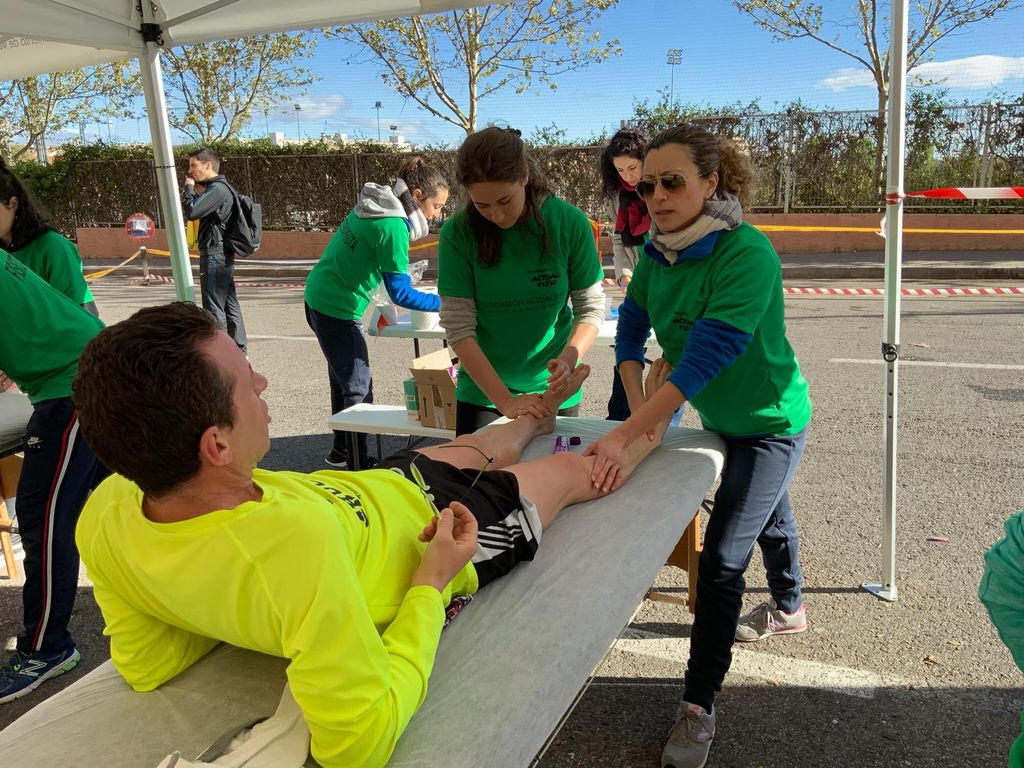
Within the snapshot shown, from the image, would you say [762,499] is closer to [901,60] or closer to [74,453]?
[901,60]

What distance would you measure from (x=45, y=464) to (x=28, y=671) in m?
0.68

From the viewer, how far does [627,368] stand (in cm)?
244

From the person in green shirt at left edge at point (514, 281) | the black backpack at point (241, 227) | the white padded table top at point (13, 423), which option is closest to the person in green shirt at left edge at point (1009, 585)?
the person in green shirt at left edge at point (514, 281)

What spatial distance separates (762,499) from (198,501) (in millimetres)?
1423

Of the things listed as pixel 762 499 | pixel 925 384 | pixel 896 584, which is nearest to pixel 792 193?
pixel 925 384

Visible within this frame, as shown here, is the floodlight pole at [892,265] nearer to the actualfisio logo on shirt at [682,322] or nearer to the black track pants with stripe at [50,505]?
the actualfisio logo on shirt at [682,322]

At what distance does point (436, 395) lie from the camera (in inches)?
138

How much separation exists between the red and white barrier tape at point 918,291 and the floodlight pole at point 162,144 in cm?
743

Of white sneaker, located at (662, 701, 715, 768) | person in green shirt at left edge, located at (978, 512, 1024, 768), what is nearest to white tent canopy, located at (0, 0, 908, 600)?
white sneaker, located at (662, 701, 715, 768)

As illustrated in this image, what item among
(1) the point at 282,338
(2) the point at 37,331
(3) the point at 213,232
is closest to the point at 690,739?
(2) the point at 37,331

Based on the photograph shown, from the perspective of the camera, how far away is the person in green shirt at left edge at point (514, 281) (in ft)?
7.84

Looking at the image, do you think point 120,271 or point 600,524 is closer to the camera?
point 600,524

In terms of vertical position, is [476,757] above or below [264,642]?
below

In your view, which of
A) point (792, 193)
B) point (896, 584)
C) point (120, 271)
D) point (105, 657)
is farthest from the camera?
point (120, 271)
